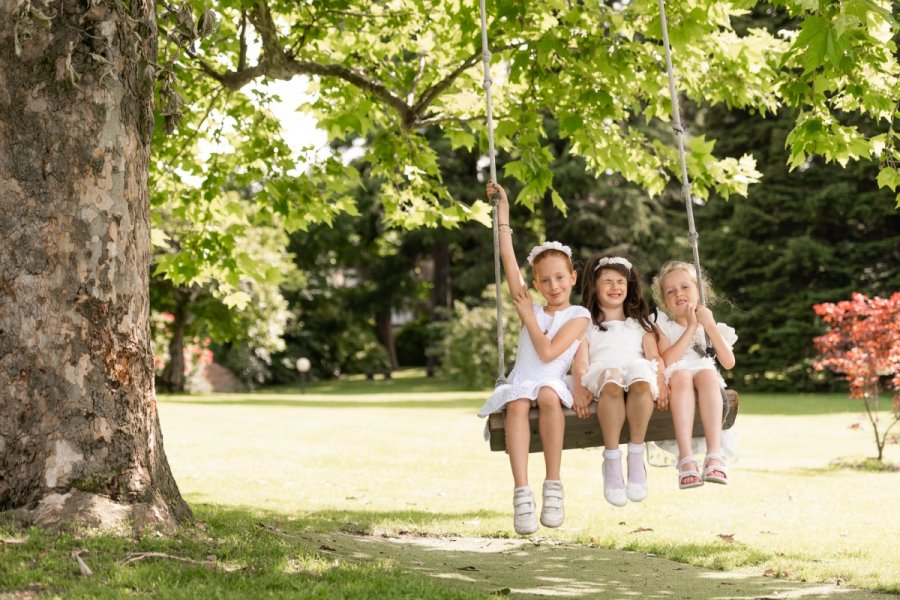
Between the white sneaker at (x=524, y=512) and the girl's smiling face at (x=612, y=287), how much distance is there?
1185 millimetres

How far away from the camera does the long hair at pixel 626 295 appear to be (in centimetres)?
563

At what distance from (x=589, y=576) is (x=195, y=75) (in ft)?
19.1

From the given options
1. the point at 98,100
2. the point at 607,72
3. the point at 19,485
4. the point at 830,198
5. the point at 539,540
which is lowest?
the point at 539,540

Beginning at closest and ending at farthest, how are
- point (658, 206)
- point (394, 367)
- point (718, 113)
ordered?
1. point (718, 113)
2. point (658, 206)
3. point (394, 367)

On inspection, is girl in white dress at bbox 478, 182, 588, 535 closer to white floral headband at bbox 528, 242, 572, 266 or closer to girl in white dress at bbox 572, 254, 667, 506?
white floral headband at bbox 528, 242, 572, 266

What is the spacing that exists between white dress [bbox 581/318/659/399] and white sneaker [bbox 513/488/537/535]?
0.62 meters

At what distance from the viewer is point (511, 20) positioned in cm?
727

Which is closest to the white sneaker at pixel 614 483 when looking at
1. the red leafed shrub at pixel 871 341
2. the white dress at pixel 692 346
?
the white dress at pixel 692 346

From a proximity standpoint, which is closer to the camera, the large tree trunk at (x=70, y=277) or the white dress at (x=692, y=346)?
the large tree trunk at (x=70, y=277)

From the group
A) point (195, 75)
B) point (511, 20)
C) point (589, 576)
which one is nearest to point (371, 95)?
point (195, 75)

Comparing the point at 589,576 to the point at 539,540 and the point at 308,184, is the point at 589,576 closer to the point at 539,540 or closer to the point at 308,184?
the point at 539,540

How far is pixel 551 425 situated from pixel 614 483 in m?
0.46

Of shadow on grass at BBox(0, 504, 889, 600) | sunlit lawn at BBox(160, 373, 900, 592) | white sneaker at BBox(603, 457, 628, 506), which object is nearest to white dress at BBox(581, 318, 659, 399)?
white sneaker at BBox(603, 457, 628, 506)

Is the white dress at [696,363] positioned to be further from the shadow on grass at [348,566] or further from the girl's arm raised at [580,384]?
the shadow on grass at [348,566]
